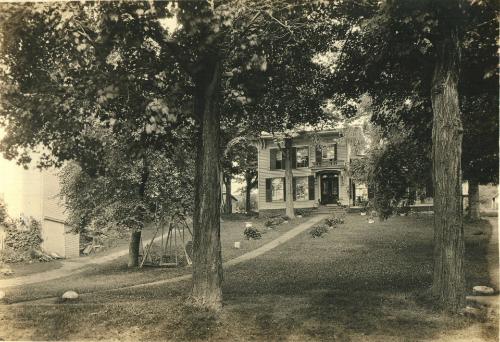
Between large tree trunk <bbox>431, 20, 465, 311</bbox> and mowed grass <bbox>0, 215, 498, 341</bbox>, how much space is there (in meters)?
0.64

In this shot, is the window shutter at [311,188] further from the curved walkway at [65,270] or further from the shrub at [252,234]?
the curved walkway at [65,270]

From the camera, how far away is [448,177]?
8938 millimetres

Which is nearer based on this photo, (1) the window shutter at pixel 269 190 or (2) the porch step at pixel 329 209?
(2) the porch step at pixel 329 209

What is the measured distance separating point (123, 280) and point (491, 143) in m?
12.5

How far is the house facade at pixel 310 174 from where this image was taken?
37.1 meters

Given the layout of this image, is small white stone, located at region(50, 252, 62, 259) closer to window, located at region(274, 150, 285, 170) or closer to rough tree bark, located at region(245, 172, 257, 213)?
window, located at region(274, 150, 285, 170)

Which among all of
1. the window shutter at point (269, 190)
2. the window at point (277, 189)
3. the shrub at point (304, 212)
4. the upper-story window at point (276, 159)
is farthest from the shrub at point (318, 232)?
the upper-story window at point (276, 159)

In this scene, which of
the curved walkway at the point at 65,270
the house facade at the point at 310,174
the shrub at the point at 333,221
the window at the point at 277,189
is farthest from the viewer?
the window at the point at 277,189

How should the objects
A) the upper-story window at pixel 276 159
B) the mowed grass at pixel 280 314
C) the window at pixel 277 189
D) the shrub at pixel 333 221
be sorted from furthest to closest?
1. the upper-story window at pixel 276 159
2. the window at pixel 277 189
3. the shrub at pixel 333 221
4. the mowed grass at pixel 280 314

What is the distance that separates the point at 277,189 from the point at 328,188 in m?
4.30

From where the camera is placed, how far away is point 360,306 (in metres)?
9.34

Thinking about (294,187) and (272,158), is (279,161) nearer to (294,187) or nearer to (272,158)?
(272,158)

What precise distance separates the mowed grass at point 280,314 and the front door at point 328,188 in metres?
23.1

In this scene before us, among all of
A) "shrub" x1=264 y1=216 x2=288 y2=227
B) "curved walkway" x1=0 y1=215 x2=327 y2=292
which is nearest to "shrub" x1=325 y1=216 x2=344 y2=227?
"curved walkway" x1=0 y1=215 x2=327 y2=292
